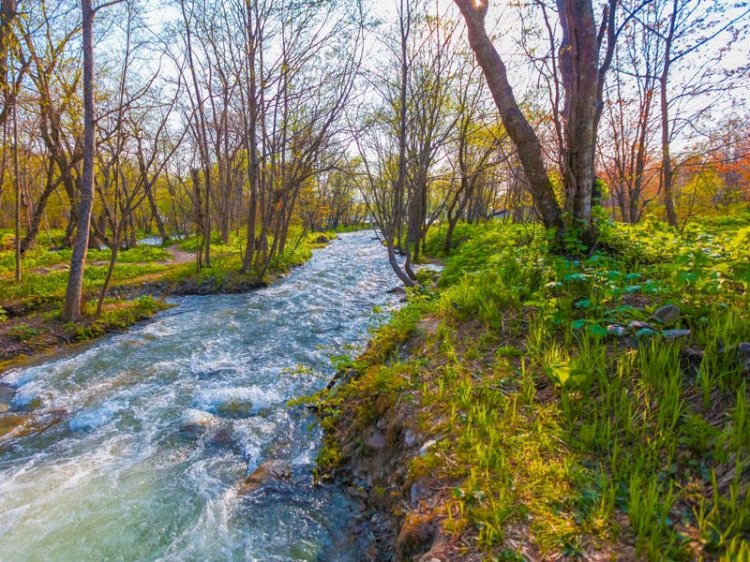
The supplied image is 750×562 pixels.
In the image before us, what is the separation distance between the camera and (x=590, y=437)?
88.5 inches

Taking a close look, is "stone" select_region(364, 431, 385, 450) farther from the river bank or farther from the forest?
the river bank

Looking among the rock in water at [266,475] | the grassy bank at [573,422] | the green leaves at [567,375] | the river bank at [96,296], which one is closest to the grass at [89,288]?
the river bank at [96,296]

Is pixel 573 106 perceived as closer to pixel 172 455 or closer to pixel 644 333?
pixel 644 333

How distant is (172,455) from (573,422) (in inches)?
153

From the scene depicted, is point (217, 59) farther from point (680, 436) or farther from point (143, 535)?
point (680, 436)

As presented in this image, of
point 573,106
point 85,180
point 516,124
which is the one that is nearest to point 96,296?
point 85,180

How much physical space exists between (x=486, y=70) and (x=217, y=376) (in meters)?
6.36

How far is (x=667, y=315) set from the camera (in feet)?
9.14

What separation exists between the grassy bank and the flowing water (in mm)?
548

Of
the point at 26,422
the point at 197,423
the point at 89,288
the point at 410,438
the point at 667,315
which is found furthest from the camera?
the point at 89,288

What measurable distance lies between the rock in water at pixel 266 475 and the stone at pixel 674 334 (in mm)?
3422

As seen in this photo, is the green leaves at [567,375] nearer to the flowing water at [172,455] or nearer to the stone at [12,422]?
the flowing water at [172,455]

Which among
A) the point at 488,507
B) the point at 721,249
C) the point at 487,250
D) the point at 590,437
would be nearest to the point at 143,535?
the point at 488,507

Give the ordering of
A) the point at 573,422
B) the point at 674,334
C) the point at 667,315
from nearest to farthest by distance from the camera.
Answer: the point at 573,422 < the point at 674,334 < the point at 667,315
